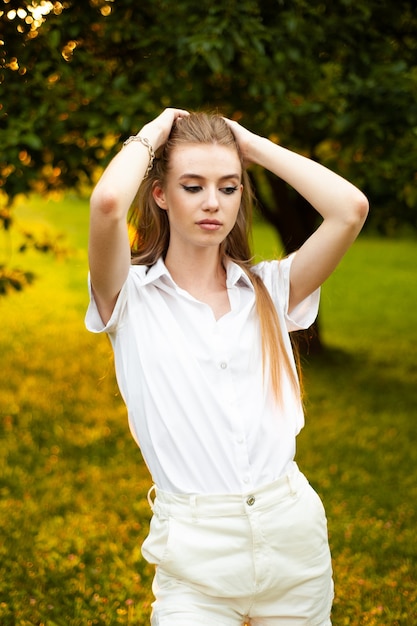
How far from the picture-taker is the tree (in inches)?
166

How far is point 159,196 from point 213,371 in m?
0.60

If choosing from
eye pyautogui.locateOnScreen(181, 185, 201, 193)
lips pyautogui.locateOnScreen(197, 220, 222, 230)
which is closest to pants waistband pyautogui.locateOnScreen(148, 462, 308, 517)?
lips pyautogui.locateOnScreen(197, 220, 222, 230)

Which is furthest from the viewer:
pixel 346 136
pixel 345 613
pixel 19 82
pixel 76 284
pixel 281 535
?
pixel 76 284

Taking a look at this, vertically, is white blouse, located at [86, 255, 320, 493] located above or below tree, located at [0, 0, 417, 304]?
below

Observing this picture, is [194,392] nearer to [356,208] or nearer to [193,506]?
[193,506]

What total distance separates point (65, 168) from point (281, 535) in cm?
361

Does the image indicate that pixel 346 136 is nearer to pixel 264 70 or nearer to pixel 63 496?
pixel 264 70

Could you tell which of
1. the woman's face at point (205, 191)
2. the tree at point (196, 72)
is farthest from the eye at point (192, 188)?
the tree at point (196, 72)

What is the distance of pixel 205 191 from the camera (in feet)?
8.08

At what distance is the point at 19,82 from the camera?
429 centimetres

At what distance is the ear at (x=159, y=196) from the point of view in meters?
2.64

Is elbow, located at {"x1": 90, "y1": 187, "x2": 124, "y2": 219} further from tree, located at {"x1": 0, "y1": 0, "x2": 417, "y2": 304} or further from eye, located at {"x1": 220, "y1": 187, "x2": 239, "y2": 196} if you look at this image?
tree, located at {"x1": 0, "y1": 0, "x2": 417, "y2": 304}

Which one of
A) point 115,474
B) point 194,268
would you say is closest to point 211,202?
point 194,268

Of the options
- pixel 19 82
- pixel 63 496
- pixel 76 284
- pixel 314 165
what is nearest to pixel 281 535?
pixel 314 165
